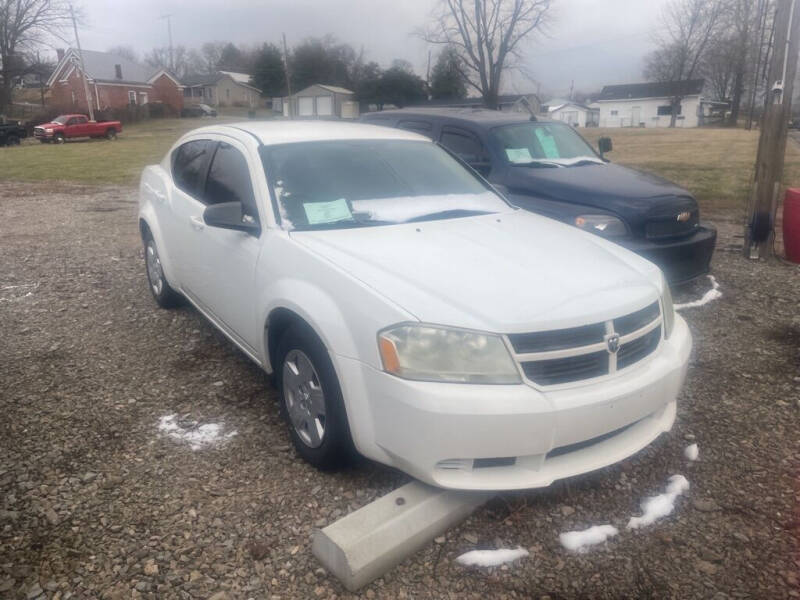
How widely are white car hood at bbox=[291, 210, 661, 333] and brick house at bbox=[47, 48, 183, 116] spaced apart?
200ft

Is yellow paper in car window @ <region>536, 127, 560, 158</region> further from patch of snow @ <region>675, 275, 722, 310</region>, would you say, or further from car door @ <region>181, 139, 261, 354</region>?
car door @ <region>181, 139, 261, 354</region>

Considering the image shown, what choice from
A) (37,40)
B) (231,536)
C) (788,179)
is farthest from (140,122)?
(231,536)

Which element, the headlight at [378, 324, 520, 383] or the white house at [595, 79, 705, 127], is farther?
the white house at [595, 79, 705, 127]

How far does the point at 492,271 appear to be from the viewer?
2.92 m

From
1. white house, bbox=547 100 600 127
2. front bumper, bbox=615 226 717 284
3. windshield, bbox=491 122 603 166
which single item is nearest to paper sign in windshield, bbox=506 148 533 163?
windshield, bbox=491 122 603 166

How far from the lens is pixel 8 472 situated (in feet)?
10.4

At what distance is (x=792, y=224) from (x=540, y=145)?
3120 mm

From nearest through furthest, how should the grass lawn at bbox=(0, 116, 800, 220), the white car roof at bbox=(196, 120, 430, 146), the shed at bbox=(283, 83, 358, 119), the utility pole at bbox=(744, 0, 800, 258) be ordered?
1. the white car roof at bbox=(196, 120, 430, 146)
2. the utility pole at bbox=(744, 0, 800, 258)
3. the grass lawn at bbox=(0, 116, 800, 220)
4. the shed at bbox=(283, 83, 358, 119)

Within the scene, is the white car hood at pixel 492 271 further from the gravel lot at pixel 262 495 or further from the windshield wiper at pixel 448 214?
the gravel lot at pixel 262 495

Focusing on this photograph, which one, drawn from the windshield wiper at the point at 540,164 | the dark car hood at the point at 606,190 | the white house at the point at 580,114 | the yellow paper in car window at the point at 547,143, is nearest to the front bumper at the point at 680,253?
the dark car hood at the point at 606,190

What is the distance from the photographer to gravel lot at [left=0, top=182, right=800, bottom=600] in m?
2.50

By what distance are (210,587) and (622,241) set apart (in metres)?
4.26

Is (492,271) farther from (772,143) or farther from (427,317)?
(772,143)

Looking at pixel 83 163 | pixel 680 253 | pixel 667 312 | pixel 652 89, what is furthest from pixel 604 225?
pixel 652 89
